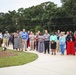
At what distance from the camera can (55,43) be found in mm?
20109

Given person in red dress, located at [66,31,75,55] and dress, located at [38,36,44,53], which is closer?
person in red dress, located at [66,31,75,55]

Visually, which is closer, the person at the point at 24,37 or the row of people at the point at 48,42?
the row of people at the point at 48,42

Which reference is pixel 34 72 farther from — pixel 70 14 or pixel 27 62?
pixel 70 14

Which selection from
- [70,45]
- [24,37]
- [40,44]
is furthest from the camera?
[24,37]

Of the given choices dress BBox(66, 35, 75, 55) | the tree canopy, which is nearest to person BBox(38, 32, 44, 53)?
dress BBox(66, 35, 75, 55)

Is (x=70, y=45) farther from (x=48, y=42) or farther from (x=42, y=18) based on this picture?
(x=42, y=18)

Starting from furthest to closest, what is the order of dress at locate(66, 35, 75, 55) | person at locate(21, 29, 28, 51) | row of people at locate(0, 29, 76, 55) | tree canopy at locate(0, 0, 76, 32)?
1. tree canopy at locate(0, 0, 76, 32)
2. person at locate(21, 29, 28, 51)
3. row of people at locate(0, 29, 76, 55)
4. dress at locate(66, 35, 75, 55)

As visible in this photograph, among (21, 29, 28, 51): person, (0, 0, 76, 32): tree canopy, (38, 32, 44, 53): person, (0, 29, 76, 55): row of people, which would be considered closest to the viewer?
(0, 29, 76, 55): row of people

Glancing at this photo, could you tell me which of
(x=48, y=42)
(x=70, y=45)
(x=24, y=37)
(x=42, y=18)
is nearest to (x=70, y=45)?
(x=70, y=45)

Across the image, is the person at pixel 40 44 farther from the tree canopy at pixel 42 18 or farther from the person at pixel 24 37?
the tree canopy at pixel 42 18

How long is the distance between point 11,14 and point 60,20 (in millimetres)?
26546

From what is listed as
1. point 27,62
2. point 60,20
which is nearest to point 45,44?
point 27,62

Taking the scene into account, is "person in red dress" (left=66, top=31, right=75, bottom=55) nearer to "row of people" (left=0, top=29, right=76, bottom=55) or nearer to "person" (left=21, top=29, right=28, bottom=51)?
"row of people" (left=0, top=29, right=76, bottom=55)

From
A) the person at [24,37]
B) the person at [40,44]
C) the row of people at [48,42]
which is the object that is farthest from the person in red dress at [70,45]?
the person at [24,37]
